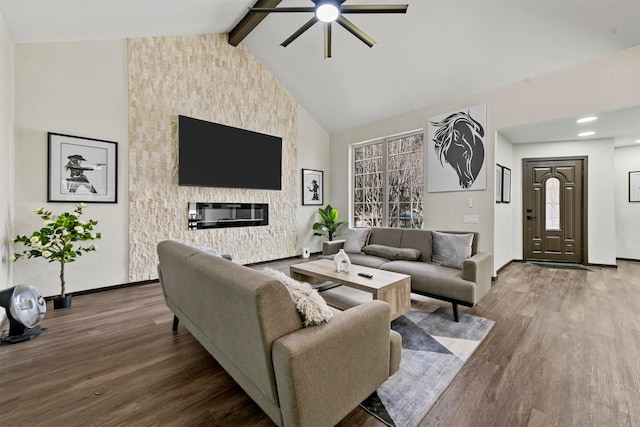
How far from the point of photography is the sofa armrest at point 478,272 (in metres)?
2.69

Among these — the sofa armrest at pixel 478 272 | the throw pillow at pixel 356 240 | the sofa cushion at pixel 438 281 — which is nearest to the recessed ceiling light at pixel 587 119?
the sofa armrest at pixel 478 272

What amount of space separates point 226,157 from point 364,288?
3547mm

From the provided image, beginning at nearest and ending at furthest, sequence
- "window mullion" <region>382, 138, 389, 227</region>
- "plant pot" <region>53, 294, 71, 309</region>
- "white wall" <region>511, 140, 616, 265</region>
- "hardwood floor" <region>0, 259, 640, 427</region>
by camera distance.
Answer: "hardwood floor" <region>0, 259, 640, 427</region> → "plant pot" <region>53, 294, 71, 309</region> → "white wall" <region>511, 140, 616, 265</region> → "window mullion" <region>382, 138, 389, 227</region>

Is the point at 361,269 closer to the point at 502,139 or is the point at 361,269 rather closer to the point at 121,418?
the point at 121,418

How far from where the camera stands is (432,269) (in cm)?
308

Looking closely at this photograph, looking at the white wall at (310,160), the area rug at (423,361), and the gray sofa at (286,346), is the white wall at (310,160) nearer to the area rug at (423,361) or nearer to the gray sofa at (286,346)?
the area rug at (423,361)

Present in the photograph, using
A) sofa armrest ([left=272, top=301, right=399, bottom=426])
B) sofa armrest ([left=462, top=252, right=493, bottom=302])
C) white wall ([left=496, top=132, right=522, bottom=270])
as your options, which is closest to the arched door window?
white wall ([left=496, top=132, right=522, bottom=270])

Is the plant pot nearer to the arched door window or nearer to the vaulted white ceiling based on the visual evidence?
the vaulted white ceiling

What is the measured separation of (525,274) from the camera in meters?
4.52

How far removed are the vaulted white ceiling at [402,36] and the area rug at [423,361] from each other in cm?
334

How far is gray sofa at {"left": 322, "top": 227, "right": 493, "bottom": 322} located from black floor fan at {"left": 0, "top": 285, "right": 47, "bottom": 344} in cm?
326

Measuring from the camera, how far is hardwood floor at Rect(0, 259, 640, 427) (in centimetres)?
149

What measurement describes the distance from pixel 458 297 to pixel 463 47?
3.27m

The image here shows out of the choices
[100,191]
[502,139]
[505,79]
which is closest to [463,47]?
[505,79]
